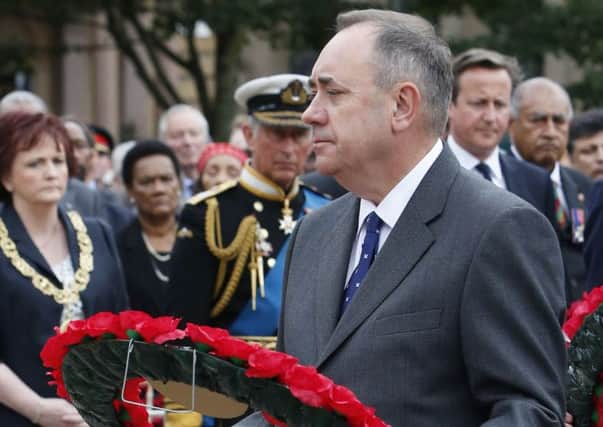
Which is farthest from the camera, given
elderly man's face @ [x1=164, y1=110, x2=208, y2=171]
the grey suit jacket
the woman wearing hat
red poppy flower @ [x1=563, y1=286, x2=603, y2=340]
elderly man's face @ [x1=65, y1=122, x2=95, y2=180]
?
elderly man's face @ [x1=164, y1=110, x2=208, y2=171]

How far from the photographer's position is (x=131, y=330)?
3080 mm

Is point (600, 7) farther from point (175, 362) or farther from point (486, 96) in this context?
point (175, 362)

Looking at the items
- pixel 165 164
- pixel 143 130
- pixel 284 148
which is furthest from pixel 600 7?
pixel 143 130

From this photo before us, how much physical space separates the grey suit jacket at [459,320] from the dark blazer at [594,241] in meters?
2.96

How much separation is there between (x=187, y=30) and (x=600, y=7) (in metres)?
6.32

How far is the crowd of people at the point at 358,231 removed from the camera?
2.99m

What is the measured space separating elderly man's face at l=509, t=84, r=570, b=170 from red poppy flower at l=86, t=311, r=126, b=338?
15.6 ft

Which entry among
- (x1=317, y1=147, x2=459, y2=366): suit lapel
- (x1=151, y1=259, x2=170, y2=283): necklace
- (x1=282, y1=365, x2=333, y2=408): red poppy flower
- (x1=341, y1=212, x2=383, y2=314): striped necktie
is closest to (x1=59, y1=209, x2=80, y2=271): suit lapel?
(x1=151, y1=259, x2=170, y2=283): necklace

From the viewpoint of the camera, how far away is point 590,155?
892 centimetres

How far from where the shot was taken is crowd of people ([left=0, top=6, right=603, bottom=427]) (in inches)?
118

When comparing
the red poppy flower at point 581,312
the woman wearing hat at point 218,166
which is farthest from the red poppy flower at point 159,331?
the woman wearing hat at point 218,166

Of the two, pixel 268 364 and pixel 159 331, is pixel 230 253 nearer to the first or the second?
pixel 159 331

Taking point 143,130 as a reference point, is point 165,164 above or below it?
above

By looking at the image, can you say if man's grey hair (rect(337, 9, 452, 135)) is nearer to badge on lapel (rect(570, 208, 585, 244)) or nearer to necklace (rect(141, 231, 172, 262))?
badge on lapel (rect(570, 208, 585, 244))
